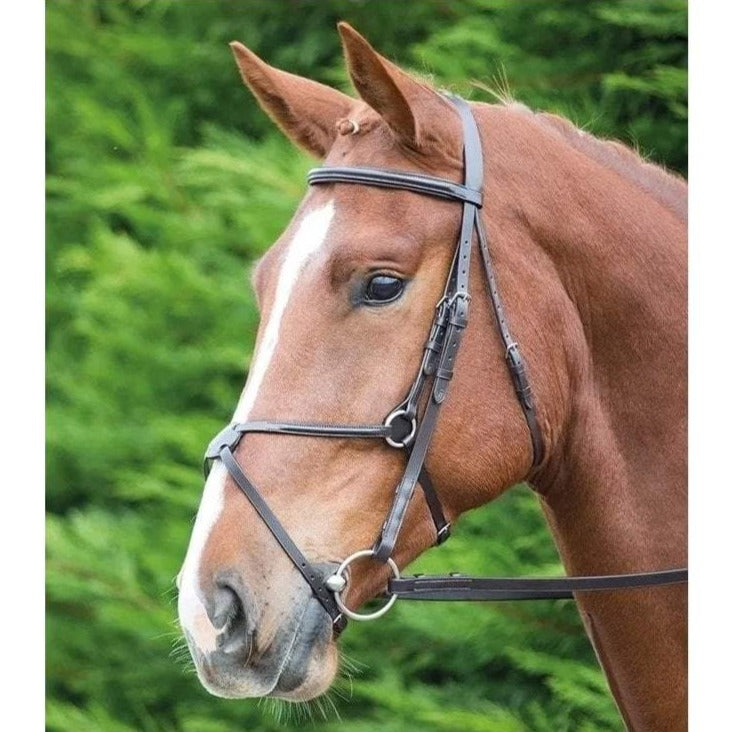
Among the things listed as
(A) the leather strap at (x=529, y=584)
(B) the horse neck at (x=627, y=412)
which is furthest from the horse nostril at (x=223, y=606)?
(B) the horse neck at (x=627, y=412)

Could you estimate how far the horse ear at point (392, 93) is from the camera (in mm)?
2062

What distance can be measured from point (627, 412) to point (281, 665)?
85 cm

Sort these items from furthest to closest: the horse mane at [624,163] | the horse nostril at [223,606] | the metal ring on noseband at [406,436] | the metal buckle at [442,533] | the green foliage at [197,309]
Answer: the green foliage at [197,309] → the horse mane at [624,163] → the metal buckle at [442,533] → the metal ring on noseband at [406,436] → the horse nostril at [223,606]

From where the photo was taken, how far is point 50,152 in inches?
251

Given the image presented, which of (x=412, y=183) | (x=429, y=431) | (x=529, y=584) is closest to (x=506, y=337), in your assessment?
(x=429, y=431)

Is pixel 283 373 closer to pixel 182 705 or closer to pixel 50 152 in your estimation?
pixel 182 705

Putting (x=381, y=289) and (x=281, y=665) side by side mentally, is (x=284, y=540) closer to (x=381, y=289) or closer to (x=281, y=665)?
(x=281, y=665)

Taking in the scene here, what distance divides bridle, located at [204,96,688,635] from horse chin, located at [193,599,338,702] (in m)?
0.05

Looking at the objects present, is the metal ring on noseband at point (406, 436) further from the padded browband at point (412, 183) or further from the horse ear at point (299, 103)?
the horse ear at point (299, 103)

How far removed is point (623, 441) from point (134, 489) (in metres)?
3.14

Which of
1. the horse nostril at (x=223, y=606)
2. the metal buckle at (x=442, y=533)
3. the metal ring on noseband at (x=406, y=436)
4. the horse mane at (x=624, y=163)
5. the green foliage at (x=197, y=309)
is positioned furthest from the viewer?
the green foliage at (x=197, y=309)

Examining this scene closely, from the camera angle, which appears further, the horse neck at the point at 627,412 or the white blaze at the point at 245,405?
the horse neck at the point at 627,412

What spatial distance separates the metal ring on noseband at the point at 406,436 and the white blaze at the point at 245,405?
24cm
